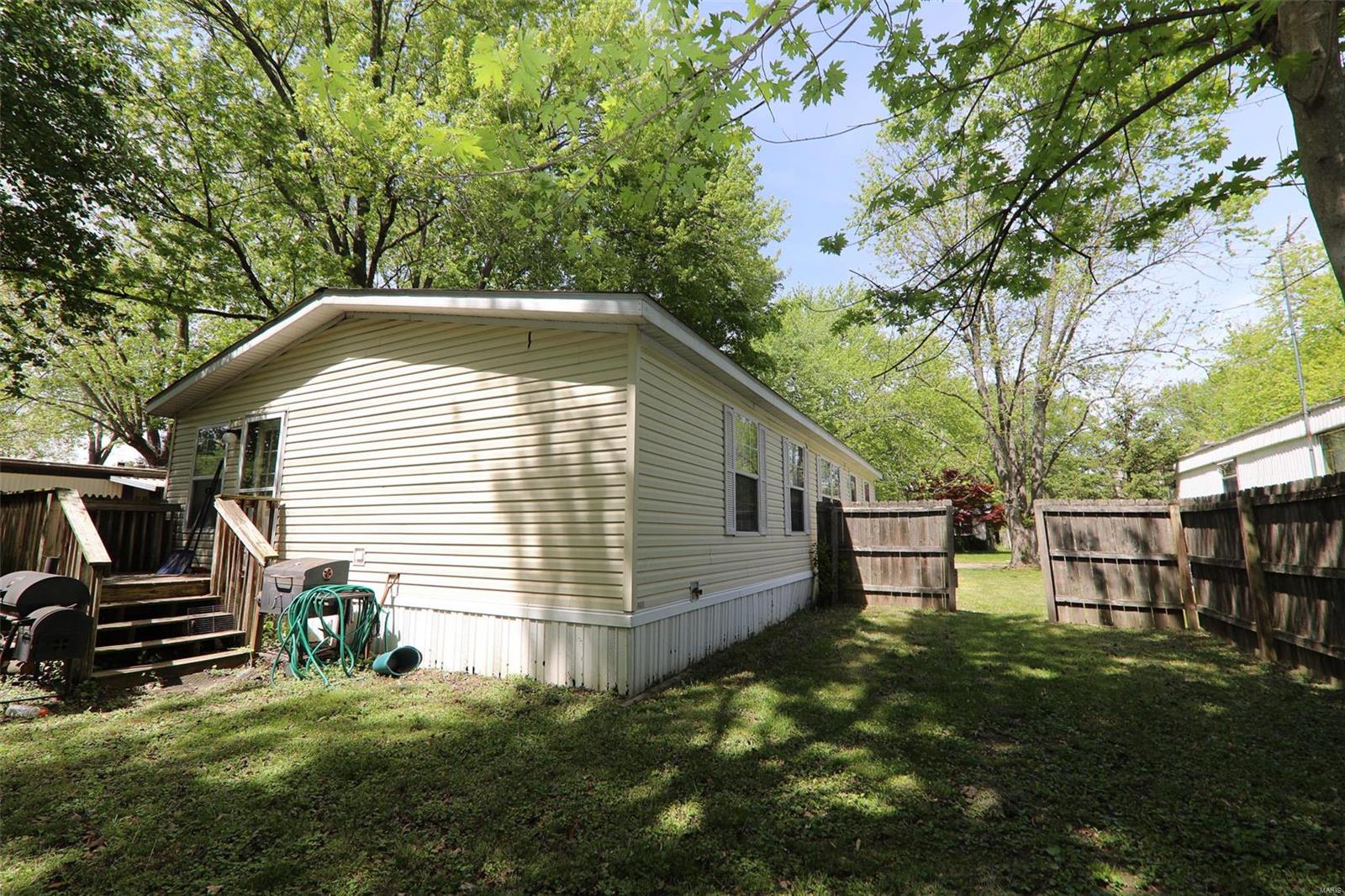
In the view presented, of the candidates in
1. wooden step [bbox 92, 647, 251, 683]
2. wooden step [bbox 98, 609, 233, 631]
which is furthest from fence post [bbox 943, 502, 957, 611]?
→ wooden step [bbox 98, 609, 233, 631]

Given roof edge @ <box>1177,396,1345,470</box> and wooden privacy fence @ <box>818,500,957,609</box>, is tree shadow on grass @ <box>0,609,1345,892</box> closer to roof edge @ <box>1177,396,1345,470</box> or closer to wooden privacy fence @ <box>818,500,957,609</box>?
wooden privacy fence @ <box>818,500,957,609</box>

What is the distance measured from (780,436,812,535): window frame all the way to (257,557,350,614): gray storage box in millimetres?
6727

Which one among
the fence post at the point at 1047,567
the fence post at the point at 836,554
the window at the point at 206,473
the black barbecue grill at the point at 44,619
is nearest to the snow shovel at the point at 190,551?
the window at the point at 206,473

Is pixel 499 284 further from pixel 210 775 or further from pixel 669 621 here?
pixel 210 775

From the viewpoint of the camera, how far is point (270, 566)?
6879 millimetres

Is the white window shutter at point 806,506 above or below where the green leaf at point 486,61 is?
below

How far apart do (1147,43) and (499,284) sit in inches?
649

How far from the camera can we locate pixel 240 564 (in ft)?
23.5

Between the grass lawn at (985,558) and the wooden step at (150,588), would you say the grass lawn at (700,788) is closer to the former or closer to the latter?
the wooden step at (150,588)

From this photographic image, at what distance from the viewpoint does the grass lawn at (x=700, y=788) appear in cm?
288

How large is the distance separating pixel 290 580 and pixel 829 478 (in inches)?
431

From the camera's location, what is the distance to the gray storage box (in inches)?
261

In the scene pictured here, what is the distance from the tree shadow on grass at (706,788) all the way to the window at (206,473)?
4.90 m

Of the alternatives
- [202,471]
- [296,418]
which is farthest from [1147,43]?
[202,471]
